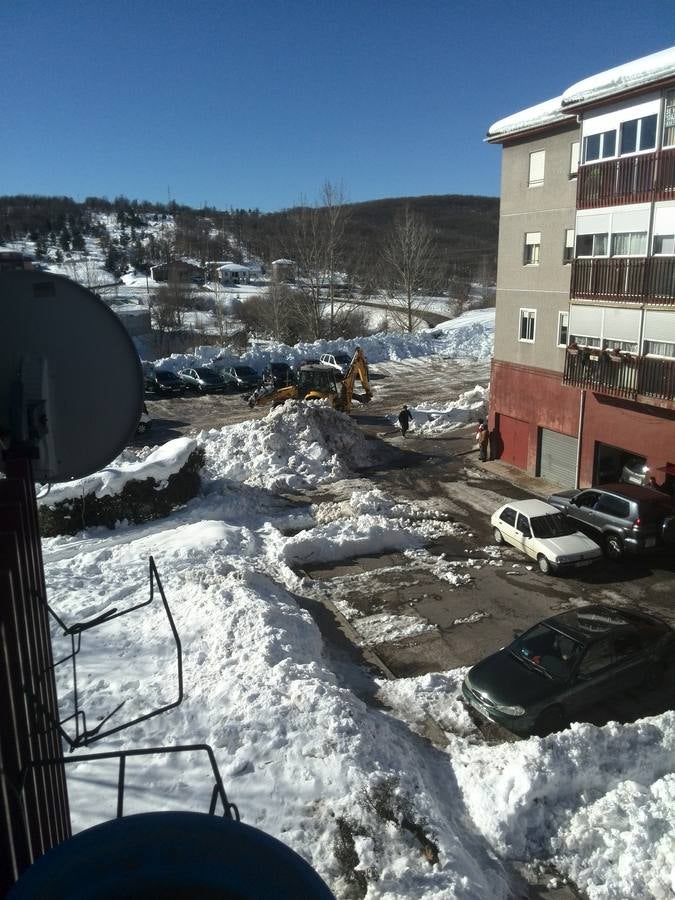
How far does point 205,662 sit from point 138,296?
77292 millimetres

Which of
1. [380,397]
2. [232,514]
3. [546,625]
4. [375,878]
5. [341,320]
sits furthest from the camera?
[341,320]

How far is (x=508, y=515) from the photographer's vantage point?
15.5 m

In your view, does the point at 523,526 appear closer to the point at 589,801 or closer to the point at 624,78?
the point at 589,801

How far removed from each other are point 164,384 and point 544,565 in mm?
27603


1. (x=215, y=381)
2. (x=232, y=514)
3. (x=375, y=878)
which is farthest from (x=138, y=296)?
(x=375, y=878)

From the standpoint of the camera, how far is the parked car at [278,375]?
36125 mm

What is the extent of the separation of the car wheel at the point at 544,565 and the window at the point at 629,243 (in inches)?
315

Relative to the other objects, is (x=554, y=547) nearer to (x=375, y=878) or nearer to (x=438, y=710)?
(x=438, y=710)

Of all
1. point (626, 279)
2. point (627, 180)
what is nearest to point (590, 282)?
point (626, 279)

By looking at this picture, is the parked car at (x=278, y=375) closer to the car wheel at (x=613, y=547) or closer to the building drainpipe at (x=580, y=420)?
the building drainpipe at (x=580, y=420)

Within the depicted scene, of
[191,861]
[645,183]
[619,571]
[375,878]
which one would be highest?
[645,183]

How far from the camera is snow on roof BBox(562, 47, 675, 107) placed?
1536 centimetres

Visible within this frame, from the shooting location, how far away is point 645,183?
16234mm

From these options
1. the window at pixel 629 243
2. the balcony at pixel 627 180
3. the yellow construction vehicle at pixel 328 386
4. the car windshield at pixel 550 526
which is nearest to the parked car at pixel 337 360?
the yellow construction vehicle at pixel 328 386
